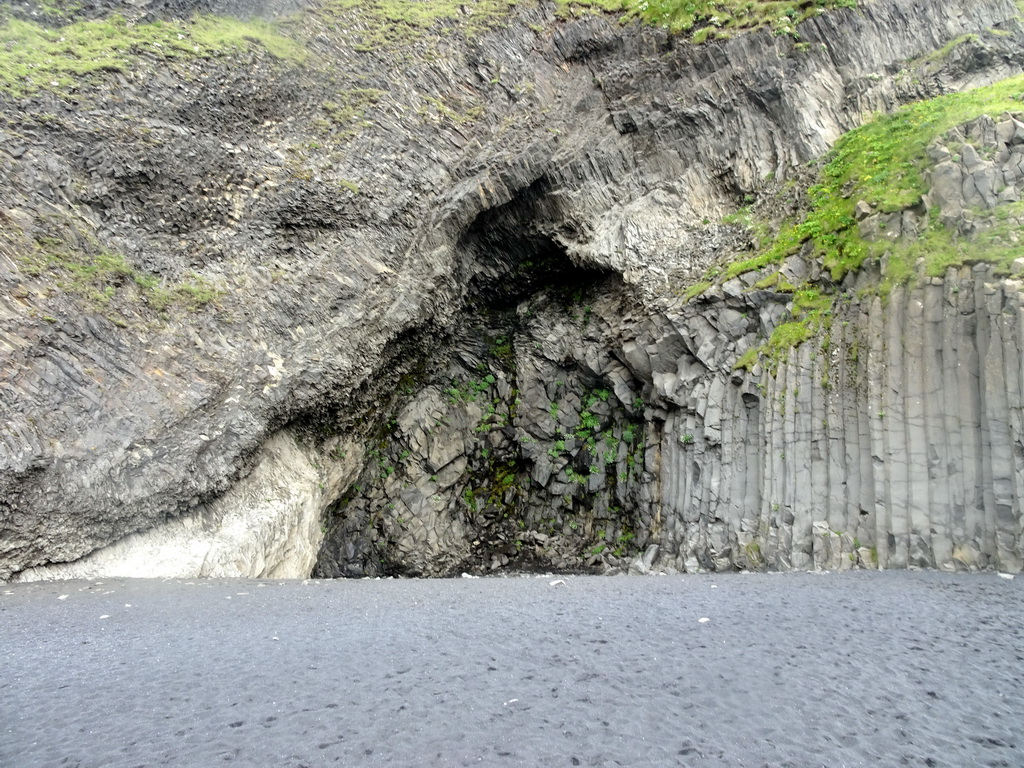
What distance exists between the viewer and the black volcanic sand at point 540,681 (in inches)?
130

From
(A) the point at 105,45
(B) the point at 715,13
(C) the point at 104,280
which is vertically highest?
(B) the point at 715,13

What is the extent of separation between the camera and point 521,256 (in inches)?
656

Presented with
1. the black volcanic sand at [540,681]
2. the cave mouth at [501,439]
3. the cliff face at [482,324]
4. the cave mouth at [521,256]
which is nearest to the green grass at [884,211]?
the cliff face at [482,324]

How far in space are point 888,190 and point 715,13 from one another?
29.9 ft

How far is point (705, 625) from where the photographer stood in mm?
5695

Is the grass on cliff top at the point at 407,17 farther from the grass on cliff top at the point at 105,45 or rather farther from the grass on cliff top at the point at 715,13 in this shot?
the grass on cliff top at the point at 715,13

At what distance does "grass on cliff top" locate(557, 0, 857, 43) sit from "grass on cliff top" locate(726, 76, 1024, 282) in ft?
Result: 14.5

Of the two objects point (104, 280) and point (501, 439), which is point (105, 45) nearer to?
point (104, 280)

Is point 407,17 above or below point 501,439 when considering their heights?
above

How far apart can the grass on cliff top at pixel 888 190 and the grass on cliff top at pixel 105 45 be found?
1378 cm

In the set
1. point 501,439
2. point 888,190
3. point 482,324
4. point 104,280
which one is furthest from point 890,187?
point 104,280

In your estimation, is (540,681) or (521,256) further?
(521,256)

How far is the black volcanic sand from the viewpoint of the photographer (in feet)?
10.8

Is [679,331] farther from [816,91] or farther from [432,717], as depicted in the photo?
[432,717]
